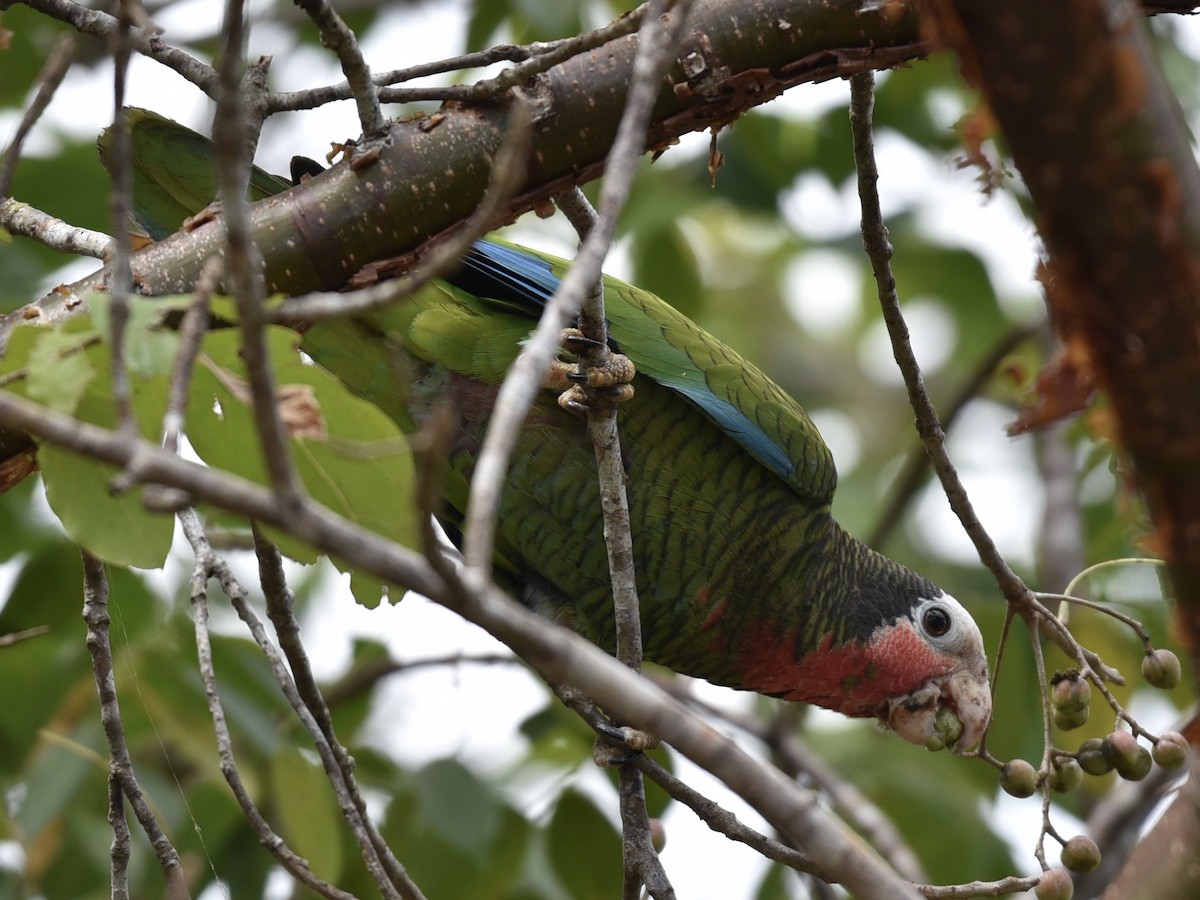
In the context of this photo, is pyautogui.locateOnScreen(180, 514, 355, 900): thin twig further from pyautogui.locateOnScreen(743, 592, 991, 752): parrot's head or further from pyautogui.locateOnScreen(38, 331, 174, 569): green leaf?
pyautogui.locateOnScreen(743, 592, 991, 752): parrot's head

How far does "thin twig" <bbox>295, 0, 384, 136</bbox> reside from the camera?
189 cm

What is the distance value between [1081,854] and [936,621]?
3.92 feet

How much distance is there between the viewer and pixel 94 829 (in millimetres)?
3475

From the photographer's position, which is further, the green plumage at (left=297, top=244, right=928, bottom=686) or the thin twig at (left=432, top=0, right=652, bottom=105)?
the green plumage at (left=297, top=244, right=928, bottom=686)

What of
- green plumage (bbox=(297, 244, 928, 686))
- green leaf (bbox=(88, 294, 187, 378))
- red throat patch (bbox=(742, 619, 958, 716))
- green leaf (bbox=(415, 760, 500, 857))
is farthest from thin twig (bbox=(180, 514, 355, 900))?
red throat patch (bbox=(742, 619, 958, 716))

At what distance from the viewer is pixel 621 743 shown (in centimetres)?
261

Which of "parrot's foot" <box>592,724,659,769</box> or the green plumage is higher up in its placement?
the green plumage

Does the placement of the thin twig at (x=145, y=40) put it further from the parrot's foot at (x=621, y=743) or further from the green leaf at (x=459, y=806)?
the green leaf at (x=459, y=806)

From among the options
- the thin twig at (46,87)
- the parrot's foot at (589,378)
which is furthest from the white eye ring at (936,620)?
the thin twig at (46,87)

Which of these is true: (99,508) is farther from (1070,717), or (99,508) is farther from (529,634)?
(1070,717)

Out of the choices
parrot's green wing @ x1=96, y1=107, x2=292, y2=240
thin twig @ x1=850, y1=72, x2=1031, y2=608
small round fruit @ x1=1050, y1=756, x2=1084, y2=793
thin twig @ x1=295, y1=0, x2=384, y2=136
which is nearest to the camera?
thin twig @ x1=295, y1=0, x2=384, y2=136

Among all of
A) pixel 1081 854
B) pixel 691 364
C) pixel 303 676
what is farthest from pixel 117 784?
pixel 1081 854

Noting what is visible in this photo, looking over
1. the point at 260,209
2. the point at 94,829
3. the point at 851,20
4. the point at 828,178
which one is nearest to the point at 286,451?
the point at 260,209

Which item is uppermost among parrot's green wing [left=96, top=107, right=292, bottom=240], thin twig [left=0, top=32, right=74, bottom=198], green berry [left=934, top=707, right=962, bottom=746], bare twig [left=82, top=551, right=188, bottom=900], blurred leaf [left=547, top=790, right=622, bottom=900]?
parrot's green wing [left=96, top=107, right=292, bottom=240]
